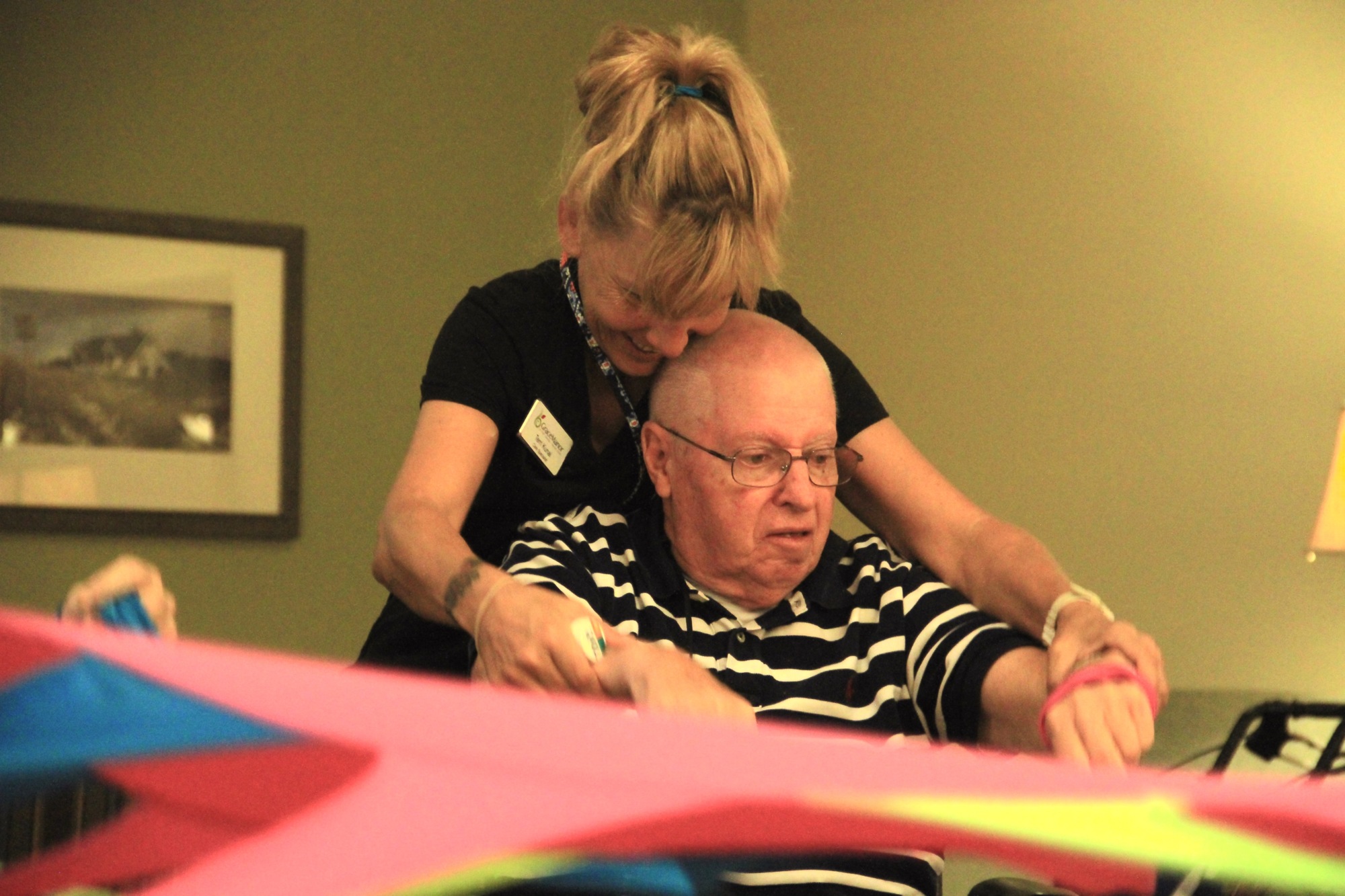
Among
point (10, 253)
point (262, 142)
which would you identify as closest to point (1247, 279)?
point (262, 142)

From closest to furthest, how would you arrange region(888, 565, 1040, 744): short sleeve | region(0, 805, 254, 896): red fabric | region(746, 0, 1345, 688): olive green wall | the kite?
the kite
region(0, 805, 254, 896): red fabric
region(888, 565, 1040, 744): short sleeve
region(746, 0, 1345, 688): olive green wall

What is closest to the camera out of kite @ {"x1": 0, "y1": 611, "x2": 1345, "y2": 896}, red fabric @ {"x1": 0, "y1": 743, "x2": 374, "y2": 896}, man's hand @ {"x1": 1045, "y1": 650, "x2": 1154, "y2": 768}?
kite @ {"x1": 0, "y1": 611, "x2": 1345, "y2": 896}

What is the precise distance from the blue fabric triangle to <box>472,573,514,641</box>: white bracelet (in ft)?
2.42

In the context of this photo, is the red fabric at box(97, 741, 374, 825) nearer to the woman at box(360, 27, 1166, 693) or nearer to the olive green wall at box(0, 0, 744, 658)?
the woman at box(360, 27, 1166, 693)

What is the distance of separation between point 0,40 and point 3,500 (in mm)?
1158

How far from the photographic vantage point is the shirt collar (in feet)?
5.37

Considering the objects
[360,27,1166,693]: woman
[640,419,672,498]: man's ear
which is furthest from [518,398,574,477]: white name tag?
[640,419,672,498]: man's ear

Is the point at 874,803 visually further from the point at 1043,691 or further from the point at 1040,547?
the point at 1040,547

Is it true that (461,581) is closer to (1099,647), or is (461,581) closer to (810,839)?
(1099,647)

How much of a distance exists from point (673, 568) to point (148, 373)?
2.34 metres

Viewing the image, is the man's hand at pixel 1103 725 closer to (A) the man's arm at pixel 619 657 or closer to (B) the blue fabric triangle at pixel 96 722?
(A) the man's arm at pixel 619 657

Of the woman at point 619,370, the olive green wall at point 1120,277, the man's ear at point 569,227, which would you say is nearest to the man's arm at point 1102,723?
the woman at point 619,370

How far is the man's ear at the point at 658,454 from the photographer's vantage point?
1715 millimetres

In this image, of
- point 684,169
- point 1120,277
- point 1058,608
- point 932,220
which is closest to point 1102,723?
point 1058,608
